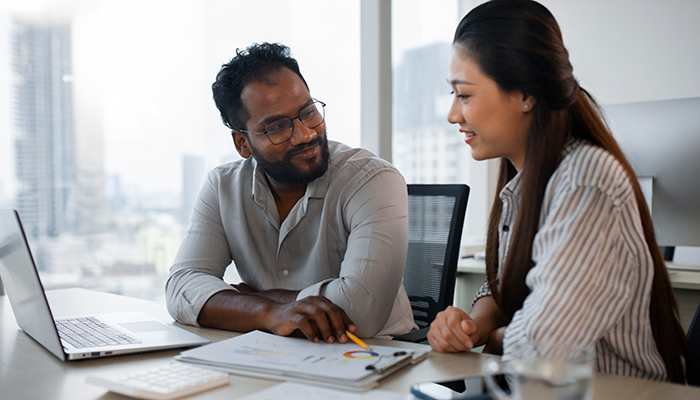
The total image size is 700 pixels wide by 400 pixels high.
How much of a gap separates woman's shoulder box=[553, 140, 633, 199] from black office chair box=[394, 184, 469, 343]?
69 centimetres

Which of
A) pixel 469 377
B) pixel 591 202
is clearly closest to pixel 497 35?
pixel 591 202

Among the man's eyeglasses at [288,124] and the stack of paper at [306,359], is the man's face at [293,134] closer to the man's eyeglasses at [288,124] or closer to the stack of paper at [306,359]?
the man's eyeglasses at [288,124]

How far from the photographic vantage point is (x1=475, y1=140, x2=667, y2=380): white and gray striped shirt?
2.70 ft

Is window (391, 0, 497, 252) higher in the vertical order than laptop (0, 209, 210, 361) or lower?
higher

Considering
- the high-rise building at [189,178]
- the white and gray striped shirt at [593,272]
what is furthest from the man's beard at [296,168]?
the high-rise building at [189,178]

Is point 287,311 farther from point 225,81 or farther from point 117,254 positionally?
point 117,254

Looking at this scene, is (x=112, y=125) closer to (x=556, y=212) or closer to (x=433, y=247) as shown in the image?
(x=433, y=247)

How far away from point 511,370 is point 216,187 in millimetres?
1294

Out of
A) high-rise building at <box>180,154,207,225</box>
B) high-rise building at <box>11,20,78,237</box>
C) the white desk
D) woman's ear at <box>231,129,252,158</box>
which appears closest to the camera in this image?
the white desk

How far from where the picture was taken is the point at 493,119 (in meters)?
1.03

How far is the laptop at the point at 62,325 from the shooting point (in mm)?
983

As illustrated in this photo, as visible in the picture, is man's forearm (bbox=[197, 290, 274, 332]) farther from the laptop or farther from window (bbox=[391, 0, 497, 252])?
window (bbox=[391, 0, 497, 252])

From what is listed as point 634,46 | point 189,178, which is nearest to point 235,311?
point 189,178

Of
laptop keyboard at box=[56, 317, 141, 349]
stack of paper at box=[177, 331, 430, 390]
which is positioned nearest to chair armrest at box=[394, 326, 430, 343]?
stack of paper at box=[177, 331, 430, 390]
